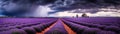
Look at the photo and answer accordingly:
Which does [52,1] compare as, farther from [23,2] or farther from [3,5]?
[3,5]

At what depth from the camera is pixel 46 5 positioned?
52.6ft

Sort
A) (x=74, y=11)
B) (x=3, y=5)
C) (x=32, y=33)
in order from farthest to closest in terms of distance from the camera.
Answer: (x=74, y=11), (x=32, y=33), (x=3, y=5)

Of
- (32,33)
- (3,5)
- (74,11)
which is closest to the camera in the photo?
(3,5)

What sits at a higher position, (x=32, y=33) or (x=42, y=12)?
(x=42, y=12)

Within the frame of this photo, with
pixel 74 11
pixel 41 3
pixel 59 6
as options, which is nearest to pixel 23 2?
pixel 41 3

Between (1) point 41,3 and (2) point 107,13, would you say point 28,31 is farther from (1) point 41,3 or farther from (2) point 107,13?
(2) point 107,13

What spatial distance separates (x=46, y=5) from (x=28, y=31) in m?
1.90

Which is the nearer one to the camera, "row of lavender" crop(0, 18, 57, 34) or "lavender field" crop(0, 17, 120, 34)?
"row of lavender" crop(0, 18, 57, 34)

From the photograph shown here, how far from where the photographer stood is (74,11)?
675 inches

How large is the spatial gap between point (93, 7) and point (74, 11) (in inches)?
55.1

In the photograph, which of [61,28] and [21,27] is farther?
[21,27]

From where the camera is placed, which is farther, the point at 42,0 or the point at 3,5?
the point at 42,0

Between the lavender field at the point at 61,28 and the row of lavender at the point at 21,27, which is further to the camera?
the lavender field at the point at 61,28

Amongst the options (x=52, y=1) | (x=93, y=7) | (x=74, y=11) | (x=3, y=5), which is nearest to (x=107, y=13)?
(x=93, y=7)
